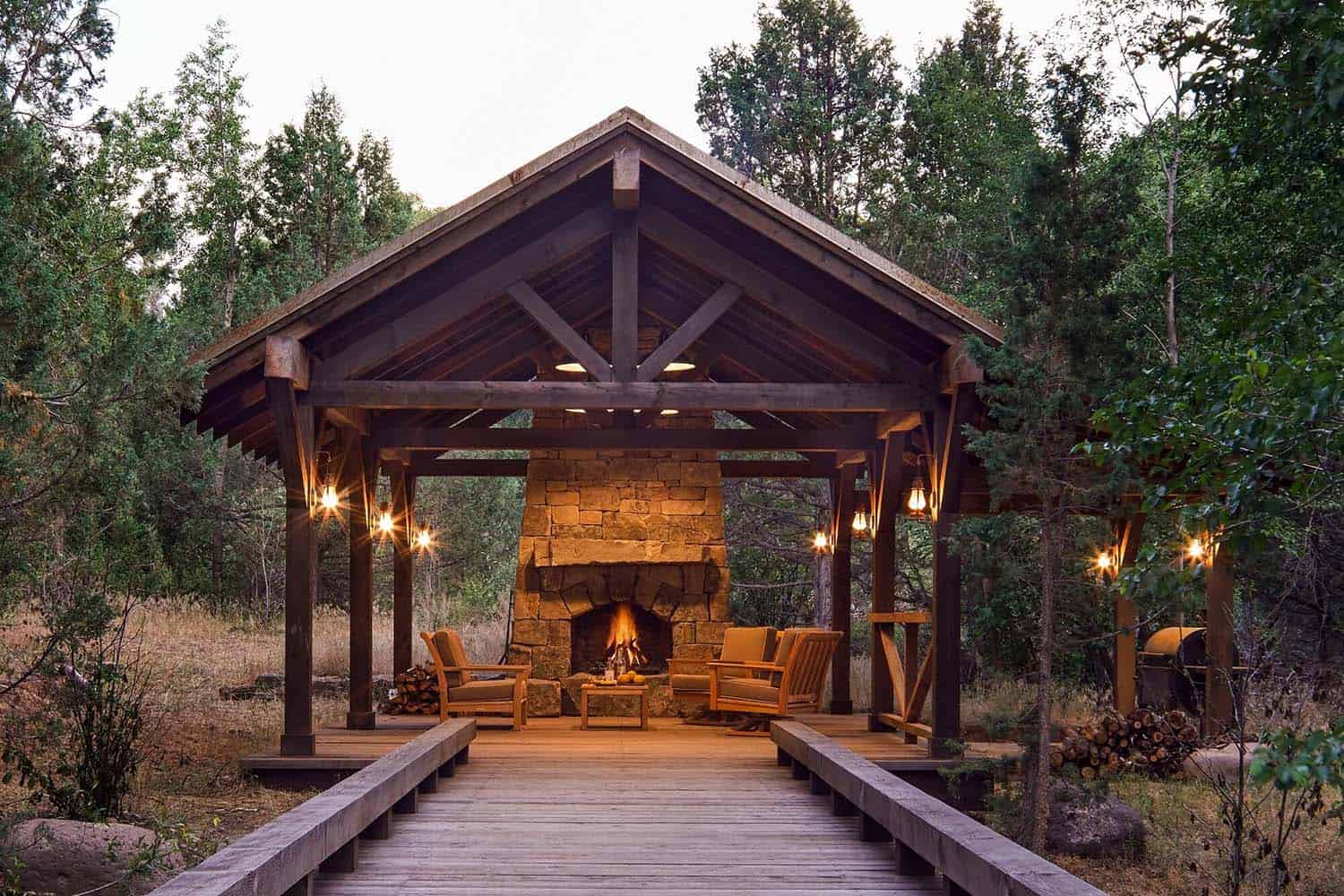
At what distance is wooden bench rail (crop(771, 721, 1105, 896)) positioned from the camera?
3.73m

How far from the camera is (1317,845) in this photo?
8492 millimetres

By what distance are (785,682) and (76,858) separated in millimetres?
6284

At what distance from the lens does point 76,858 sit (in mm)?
5977

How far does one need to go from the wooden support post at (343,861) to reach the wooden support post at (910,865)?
7.07ft

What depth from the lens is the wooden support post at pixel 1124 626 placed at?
12.0 meters

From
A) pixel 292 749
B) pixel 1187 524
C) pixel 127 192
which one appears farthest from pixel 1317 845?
pixel 127 192

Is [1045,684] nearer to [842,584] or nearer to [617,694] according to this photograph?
[617,694]

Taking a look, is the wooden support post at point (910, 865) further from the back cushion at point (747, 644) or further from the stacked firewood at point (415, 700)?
the stacked firewood at point (415, 700)

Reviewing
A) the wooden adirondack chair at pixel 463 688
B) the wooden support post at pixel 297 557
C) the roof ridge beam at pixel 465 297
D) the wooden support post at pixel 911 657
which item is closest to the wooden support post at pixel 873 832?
the wooden support post at pixel 911 657

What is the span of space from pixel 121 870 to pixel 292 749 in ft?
11.4

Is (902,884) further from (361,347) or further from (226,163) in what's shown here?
(226,163)

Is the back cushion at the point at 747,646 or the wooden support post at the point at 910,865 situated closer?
the wooden support post at the point at 910,865

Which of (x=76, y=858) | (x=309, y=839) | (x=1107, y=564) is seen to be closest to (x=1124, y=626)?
(x=1107, y=564)

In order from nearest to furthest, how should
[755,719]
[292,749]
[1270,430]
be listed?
[1270,430] → [292,749] → [755,719]
